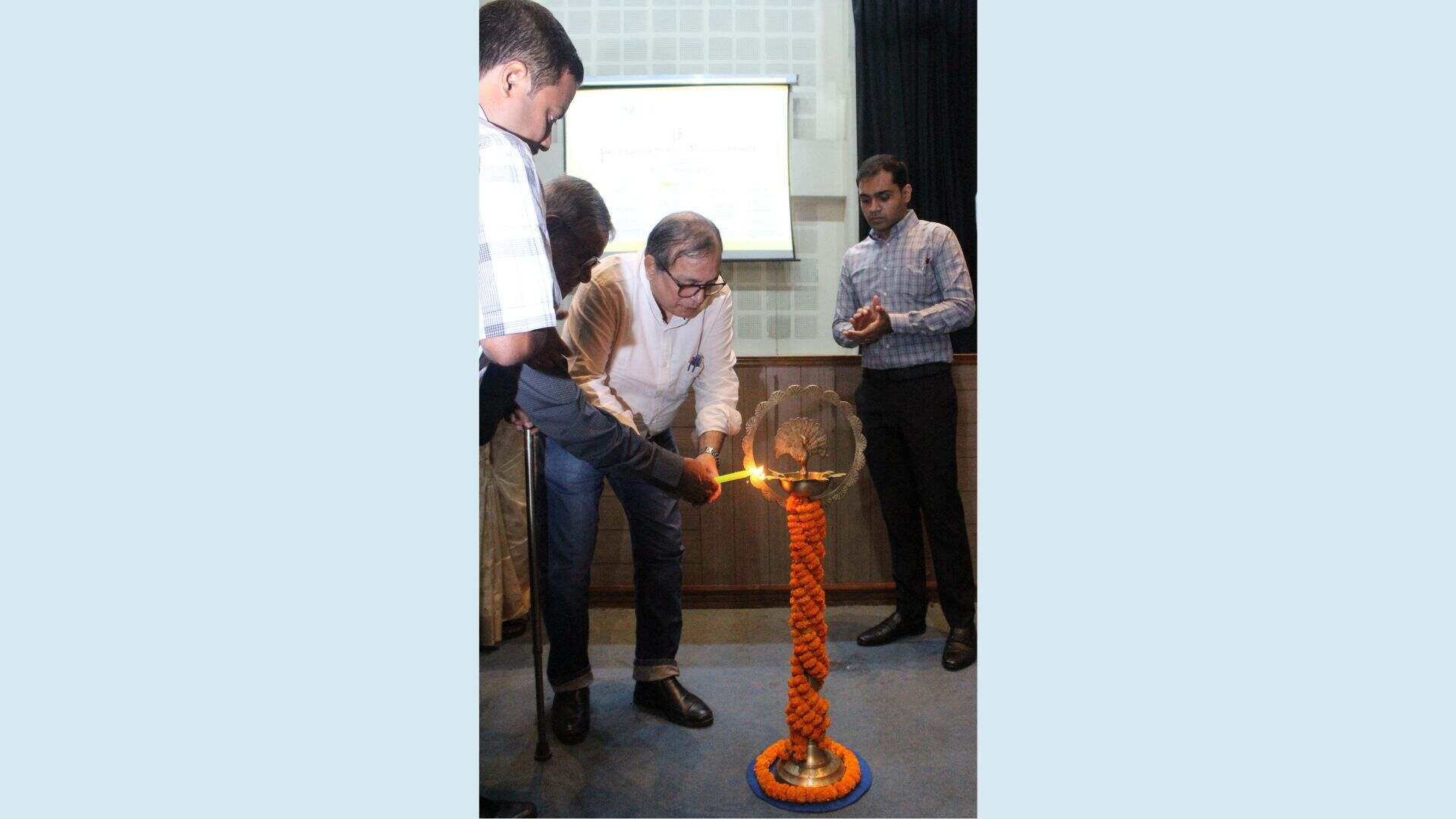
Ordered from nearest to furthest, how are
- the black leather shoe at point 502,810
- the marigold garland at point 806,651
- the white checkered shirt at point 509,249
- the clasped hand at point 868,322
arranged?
the white checkered shirt at point 509,249 < the black leather shoe at point 502,810 < the marigold garland at point 806,651 < the clasped hand at point 868,322

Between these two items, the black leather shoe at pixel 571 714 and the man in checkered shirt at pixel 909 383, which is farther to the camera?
the man in checkered shirt at pixel 909 383

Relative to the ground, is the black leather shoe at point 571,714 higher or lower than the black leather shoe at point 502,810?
higher

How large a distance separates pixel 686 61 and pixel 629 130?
20cm

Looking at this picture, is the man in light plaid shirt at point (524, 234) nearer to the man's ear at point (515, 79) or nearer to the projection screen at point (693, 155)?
the man's ear at point (515, 79)

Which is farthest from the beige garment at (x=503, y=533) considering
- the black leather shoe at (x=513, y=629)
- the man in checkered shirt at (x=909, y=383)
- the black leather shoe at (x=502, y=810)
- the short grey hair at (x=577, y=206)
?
the man in checkered shirt at (x=909, y=383)

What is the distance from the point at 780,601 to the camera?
5.43ft

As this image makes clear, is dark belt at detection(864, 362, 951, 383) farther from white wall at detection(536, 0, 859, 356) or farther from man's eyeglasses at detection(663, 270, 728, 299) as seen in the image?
man's eyeglasses at detection(663, 270, 728, 299)

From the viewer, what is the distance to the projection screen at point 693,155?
1475 mm

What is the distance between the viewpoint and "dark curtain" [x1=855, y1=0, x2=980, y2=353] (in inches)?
63.4

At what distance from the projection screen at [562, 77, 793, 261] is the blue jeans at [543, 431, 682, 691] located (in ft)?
1.53

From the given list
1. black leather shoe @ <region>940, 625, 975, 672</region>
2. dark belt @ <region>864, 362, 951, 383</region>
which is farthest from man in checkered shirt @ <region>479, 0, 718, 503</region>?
black leather shoe @ <region>940, 625, 975, 672</region>

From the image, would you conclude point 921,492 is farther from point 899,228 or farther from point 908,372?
point 899,228

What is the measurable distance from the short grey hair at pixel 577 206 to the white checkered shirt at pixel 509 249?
15 cm

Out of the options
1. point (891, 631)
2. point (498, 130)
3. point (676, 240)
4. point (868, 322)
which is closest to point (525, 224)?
point (498, 130)
